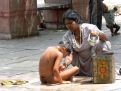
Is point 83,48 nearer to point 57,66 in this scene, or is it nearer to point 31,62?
point 57,66

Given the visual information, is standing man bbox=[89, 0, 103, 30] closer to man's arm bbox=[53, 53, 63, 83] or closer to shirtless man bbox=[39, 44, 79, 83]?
shirtless man bbox=[39, 44, 79, 83]

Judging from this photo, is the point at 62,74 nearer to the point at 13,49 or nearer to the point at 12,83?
the point at 12,83

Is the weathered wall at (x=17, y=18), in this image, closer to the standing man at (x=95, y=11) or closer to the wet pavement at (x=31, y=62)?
the wet pavement at (x=31, y=62)

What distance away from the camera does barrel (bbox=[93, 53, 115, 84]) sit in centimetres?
761

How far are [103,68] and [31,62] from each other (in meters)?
2.74

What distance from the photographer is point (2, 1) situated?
14000mm

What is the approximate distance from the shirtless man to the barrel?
37 cm

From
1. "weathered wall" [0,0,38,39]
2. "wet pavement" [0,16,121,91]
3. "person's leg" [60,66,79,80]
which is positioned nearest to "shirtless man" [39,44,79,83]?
"person's leg" [60,66,79,80]

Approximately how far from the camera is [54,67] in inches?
296

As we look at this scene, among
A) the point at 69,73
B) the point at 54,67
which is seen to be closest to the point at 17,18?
the point at 69,73

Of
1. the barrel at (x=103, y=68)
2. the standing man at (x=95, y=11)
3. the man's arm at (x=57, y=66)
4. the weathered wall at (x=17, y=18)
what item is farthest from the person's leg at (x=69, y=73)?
the weathered wall at (x=17, y=18)

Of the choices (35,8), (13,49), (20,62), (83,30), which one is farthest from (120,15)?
(83,30)

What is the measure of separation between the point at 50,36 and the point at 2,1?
1.85 meters

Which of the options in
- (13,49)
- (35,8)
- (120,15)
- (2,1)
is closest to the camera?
(13,49)
